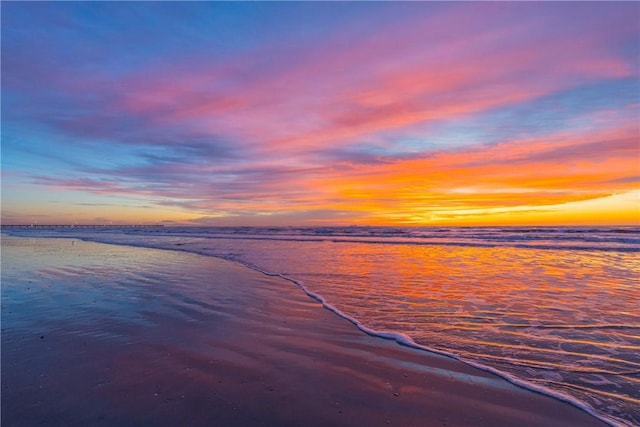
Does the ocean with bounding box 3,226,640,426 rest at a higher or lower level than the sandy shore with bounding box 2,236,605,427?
higher

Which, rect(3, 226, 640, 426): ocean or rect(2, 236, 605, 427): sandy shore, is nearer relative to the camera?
rect(2, 236, 605, 427): sandy shore

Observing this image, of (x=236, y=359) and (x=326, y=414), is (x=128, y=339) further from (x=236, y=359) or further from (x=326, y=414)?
(x=326, y=414)

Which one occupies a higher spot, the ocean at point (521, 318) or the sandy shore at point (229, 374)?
the ocean at point (521, 318)

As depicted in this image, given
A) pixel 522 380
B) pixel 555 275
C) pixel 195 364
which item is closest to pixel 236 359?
pixel 195 364

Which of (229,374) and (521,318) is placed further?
(521,318)

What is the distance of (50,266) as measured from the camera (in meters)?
14.7

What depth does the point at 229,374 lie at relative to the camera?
4.69 metres

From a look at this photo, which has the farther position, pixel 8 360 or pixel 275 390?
pixel 8 360

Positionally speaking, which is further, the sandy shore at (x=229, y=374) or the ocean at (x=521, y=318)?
the ocean at (x=521, y=318)

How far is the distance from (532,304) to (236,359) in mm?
6998

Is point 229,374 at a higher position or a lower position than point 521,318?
lower

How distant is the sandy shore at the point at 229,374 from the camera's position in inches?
147

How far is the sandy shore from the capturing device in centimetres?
373

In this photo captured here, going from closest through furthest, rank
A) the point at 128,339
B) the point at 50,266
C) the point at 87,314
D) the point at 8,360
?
1. the point at 8,360
2. the point at 128,339
3. the point at 87,314
4. the point at 50,266
